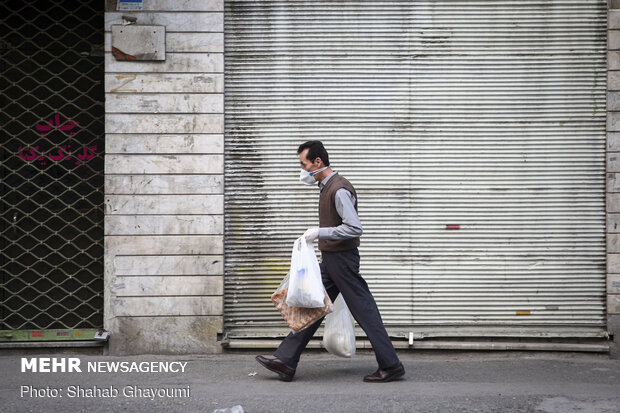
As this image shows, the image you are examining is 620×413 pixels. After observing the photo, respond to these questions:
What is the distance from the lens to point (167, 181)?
6336mm

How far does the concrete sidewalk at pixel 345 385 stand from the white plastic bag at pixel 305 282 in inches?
26.9

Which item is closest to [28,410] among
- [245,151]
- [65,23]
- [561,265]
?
[245,151]

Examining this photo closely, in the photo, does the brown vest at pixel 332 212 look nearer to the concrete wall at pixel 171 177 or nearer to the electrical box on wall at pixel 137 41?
the concrete wall at pixel 171 177

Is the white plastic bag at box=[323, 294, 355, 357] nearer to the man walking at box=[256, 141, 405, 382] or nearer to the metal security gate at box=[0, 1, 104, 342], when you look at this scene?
the man walking at box=[256, 141, 405, 382]

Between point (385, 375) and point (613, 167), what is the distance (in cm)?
313

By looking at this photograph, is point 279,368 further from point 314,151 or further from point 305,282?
point 314,151

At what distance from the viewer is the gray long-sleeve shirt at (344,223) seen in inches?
195

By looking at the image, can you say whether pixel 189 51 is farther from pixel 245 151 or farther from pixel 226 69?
pixel 245 151

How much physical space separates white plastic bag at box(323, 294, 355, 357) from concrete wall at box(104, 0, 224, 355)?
145 cm

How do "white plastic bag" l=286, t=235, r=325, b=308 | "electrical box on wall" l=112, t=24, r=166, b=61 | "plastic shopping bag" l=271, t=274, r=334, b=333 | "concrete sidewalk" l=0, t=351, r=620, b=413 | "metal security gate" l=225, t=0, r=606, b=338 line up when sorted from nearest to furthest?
"concrete sidewalk" l=0, t=351, r=620, b=413 → "white plastic bag" l=286, t=235, r=325, b=308 → "plastic shopping bag" l=271, t=274, r=334, b=333 → "electrical box on wall" l=112, t=24, r=166, b=61 → "metal security gate" l=225, t=0, r=606, b=338

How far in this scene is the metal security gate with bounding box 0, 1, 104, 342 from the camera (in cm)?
660

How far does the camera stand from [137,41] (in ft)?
20.7

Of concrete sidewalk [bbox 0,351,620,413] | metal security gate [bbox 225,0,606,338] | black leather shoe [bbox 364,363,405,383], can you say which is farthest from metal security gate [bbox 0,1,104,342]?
black leather shoe [bbox 364,363,405,383]

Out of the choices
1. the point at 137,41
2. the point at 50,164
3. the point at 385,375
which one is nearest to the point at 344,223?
the point at 385,375
